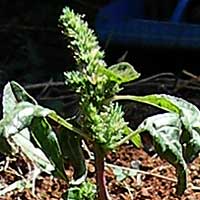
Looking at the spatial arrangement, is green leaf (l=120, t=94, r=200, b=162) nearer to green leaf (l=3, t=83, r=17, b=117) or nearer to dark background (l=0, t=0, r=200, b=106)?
green leaf (l=3, t=83, r=17, b=117)

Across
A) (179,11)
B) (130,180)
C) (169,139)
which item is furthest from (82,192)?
(179,11)

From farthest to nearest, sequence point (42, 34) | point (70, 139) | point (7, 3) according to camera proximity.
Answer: point (7, 3) → point (42, 34) → point (70, 139)

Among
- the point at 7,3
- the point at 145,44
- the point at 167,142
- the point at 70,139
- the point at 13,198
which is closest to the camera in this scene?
the point at 167,142

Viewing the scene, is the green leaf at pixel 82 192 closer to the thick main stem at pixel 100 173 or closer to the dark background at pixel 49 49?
the thick main stem at pixel 100 173

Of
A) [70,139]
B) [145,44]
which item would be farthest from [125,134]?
[145,44]

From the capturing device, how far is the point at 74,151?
4.13 feet

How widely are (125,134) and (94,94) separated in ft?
0.36

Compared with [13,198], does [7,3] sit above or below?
above

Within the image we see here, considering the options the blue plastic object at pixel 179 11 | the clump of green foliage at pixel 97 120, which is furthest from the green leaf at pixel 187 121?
the blue plastic object at pixel 179 11

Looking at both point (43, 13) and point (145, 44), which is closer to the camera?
point (145, 44)

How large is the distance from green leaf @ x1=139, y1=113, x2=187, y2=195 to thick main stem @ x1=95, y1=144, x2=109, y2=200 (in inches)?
3.3

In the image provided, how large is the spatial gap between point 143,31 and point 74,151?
101 centimetres

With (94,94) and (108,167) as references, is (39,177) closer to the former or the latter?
(108,167)

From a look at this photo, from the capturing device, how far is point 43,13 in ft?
8.71
